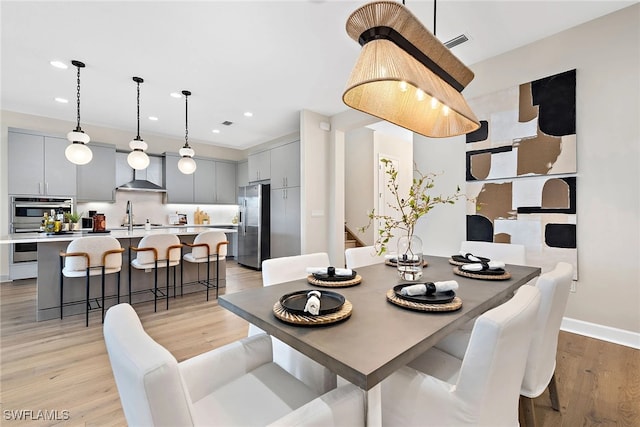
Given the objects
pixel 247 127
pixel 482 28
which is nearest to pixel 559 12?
pixel 482 28

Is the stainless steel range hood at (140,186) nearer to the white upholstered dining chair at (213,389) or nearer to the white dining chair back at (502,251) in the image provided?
the white upholstered dining chair at (213,389)

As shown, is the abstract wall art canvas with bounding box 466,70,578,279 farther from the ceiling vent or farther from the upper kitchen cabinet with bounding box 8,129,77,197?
the upper kitchen cabinet with bounding box 8,129,77,197

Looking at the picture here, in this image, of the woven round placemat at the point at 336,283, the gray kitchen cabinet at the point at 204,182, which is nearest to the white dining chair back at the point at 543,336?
the woven round placemat at the point at 336,283

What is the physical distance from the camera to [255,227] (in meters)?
5.82

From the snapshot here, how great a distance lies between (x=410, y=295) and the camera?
1.27 meters

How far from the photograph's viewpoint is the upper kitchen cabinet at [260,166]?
5938 millimetres

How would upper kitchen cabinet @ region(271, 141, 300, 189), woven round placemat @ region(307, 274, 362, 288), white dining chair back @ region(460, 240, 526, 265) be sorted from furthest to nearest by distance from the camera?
upper kitchen cabinet @ region(271, 141, 300, 189) → white dining chair back @ region(460, 240, 526, 265) → woven round placemat @ region(307, 274, 362, 288)

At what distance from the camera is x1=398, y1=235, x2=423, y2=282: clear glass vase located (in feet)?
5.42

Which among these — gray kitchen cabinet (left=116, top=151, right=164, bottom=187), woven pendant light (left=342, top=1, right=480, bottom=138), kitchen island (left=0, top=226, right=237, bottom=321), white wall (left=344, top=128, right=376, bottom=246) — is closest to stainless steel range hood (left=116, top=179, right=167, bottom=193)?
gray kitchen cabinet (left=116, top=151, right=164, bottom=187)

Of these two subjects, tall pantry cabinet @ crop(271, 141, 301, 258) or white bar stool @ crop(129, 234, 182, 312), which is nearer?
white bar stool @ crop(129, 234, 182, 312)

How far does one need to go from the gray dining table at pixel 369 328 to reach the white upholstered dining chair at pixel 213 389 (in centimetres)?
12

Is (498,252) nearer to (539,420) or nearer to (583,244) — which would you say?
(583,244)

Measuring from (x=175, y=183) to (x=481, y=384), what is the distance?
6.63 meters

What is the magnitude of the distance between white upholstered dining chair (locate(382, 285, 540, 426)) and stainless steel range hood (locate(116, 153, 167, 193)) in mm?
6151
